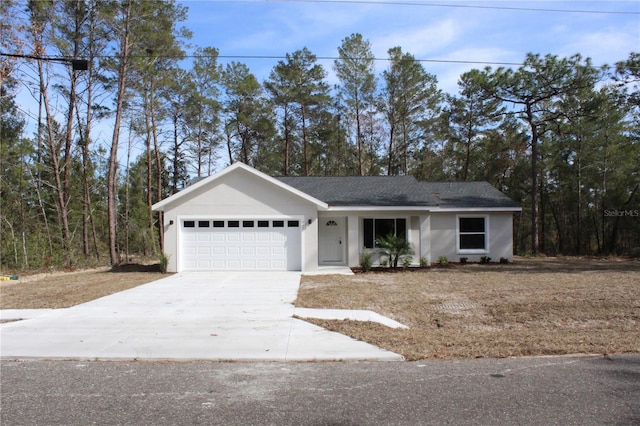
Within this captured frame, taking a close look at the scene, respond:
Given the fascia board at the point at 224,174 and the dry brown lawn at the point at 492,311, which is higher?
the fascia board at the point at 224,174

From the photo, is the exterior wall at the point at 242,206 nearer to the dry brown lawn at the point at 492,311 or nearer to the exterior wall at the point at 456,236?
the dry brown lawn at the point at 492,311

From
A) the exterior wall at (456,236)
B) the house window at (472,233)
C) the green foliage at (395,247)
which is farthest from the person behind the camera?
the house window at (472,233)

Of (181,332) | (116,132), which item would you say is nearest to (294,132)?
(116,132)

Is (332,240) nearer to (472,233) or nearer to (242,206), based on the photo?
(242,206)

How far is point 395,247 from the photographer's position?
17594 mm

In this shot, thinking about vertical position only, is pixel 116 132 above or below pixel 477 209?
above

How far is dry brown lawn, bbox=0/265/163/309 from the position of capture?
10.5m

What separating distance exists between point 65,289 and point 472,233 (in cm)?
1569

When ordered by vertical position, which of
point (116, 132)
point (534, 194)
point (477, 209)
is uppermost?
→ point (116, 132)

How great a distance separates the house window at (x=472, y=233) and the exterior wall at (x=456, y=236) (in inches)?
8.2

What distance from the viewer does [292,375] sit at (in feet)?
17.8

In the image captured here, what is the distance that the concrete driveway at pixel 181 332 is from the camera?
20.9 ft

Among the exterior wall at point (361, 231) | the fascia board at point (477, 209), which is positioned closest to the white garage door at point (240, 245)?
the exterior wall at point (361, 231)

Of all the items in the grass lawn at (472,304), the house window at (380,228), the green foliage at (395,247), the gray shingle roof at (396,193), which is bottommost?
the grass lawn at (472,304)
